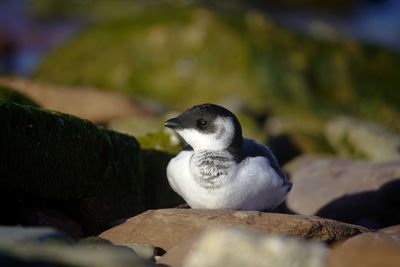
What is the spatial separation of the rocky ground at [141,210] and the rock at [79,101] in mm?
2623

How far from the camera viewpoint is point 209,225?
7.00 metres

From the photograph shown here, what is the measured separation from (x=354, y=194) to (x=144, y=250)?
11.6 ft

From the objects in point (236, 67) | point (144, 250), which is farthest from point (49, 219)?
point (236, 67)

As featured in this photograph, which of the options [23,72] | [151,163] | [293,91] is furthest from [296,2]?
[151,163]

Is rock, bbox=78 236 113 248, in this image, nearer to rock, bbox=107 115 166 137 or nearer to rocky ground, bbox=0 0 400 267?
rocky ground, bbox=0 0 400 267

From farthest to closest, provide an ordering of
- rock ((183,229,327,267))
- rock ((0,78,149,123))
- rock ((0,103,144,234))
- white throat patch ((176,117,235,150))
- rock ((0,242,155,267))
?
rock ((0,78,149,123)), white throat patch ((176,117,235,150)), rock ((0,103,144,234)), rock ((183,229,327,267)), rock ((0,242,155,267))

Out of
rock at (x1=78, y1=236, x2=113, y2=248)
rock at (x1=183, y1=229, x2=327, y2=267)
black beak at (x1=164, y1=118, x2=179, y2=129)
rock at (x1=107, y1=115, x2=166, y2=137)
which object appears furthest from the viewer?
rock at (x1=107, y1=115, x2=166, y2=137)

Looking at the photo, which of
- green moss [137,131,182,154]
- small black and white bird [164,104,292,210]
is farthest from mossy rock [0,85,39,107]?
small black and white bird [164,104,292,210]

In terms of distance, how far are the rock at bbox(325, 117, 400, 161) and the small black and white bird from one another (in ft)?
16.7

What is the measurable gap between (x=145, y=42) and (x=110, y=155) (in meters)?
9.18

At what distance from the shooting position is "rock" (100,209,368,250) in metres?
7.03

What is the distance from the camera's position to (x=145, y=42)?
A: 1719 cm

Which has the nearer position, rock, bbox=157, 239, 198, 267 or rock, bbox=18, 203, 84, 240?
rock, bbox=157, 239, 198, 267

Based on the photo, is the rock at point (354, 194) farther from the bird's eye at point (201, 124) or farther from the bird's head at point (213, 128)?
the bird's eye at point (201, 124)
